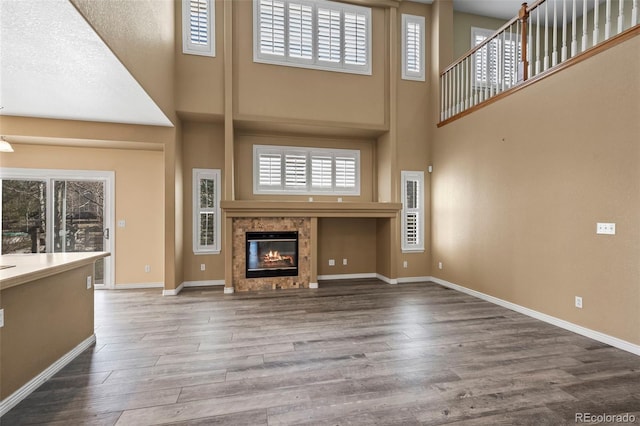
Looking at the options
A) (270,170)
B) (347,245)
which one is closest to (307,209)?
(270,170)

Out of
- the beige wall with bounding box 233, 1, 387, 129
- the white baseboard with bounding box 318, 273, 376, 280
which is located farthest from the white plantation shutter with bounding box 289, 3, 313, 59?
the white baseboard with bounding box 318, 273, 376, 280

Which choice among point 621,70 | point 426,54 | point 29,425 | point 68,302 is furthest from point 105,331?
point 426,54

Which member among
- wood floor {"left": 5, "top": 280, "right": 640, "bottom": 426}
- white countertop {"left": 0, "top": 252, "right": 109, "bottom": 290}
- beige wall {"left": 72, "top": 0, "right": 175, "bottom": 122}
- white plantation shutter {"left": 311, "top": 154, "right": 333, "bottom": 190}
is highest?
beige wall {"left": 72, "top": 0, "right": 175, "bottom": 122}

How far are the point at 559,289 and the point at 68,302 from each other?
5.36 metres

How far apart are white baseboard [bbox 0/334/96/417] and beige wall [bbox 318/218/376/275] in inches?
158

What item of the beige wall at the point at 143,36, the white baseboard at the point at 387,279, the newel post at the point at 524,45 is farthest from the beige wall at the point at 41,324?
the newel post at the point at 524,45

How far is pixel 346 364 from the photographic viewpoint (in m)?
2.60

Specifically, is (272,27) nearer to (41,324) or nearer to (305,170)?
(305,170)

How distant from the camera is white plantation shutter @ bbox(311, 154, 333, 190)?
239 inches

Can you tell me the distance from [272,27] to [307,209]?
3.41m

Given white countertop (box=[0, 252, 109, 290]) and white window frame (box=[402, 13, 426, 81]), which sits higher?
white window frame (box=[402, 13, 426, 81])

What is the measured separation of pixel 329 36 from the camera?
554 cm

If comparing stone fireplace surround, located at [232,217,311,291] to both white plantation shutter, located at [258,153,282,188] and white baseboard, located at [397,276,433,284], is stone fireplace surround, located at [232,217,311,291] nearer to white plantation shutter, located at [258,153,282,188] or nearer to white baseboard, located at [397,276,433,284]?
white plantation shutter, located at [258,153,282,188]

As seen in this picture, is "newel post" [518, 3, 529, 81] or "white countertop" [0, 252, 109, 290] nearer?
"white countertop" [0, 252, 109, 290]
